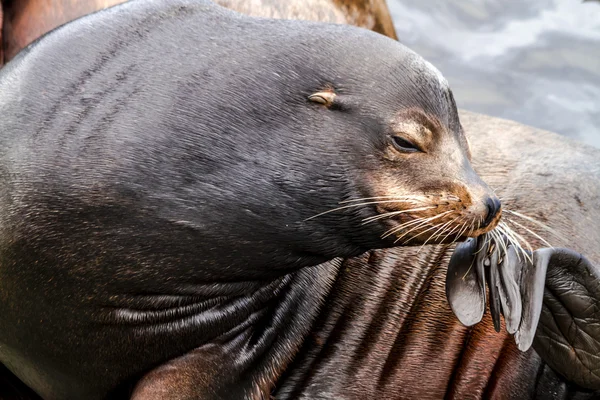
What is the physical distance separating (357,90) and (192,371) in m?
1.20

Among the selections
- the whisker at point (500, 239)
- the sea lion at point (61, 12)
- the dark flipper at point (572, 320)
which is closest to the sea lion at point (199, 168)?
the whisker at point (500, 239)

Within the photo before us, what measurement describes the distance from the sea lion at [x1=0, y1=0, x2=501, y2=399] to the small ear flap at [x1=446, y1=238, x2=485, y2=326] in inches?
8.3

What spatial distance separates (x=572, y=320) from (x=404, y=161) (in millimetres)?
1176

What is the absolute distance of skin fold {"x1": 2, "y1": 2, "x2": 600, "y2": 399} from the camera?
12.8 feet

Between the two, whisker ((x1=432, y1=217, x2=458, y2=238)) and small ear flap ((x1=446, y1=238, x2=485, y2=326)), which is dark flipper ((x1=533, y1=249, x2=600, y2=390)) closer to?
small ear flap ((x1=446, y1=238, x2=485, y2=326))

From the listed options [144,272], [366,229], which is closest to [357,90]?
[366,229]

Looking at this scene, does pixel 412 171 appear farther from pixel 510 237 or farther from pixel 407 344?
pixel 407 344

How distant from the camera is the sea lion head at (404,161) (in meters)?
3.09

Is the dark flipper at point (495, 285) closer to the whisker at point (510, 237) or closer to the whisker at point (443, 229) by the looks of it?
the whisker at point (510, 237)

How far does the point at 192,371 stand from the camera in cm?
347

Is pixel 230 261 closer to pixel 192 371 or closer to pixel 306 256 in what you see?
pixel 306 256

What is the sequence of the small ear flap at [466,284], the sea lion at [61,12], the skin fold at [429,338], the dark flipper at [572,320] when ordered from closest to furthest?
the small ear flap at [466,284]
the dark flipper at [572,320]
the skin fold at [429,338]
the sea lion at [61,12]

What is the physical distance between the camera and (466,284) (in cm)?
338

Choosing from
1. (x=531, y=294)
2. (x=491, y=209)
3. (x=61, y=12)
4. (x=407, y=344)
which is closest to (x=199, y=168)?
(x=491, y=209)
